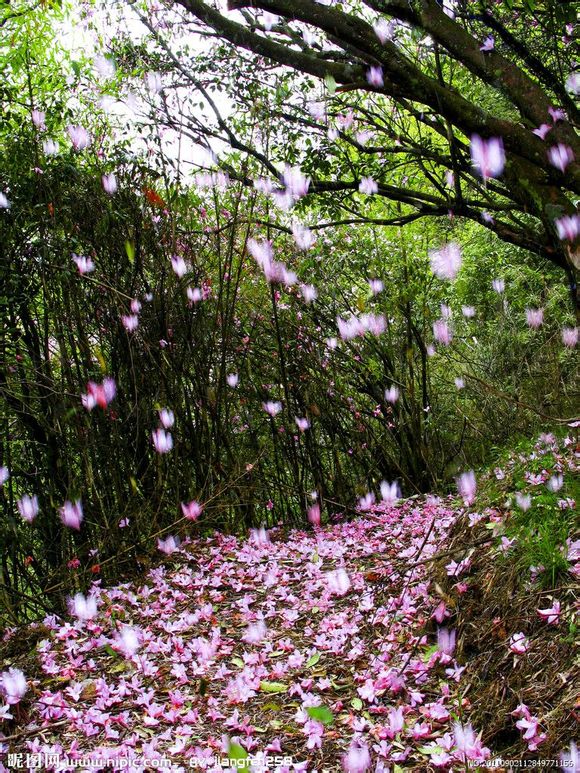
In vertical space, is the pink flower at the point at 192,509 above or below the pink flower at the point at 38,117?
below

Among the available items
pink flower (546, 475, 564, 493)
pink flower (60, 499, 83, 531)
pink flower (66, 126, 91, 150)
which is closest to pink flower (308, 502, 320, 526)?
pink flower (60, 499, 83, 531)

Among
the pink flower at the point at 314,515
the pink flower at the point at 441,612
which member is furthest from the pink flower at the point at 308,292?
the pink flower at the point at 441,612

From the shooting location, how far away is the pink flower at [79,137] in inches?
138

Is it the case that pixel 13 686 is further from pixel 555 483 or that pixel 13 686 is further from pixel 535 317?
pixel 535 317

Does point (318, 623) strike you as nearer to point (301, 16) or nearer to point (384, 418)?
point (301, 16)

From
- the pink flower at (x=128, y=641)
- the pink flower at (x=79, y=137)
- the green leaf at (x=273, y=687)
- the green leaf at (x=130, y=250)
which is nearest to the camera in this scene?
the green leaf at (x=273, y=687)

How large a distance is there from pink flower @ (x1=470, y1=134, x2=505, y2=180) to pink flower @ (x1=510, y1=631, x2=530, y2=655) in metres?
2.14

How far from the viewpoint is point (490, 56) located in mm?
2770

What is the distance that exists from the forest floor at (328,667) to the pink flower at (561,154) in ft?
4.17

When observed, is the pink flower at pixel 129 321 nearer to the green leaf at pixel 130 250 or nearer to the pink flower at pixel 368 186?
the green leaf at pixel 130 250

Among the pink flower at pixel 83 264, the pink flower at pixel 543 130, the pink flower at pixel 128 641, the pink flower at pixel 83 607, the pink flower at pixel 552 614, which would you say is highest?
the pink flower at pixel 83 264

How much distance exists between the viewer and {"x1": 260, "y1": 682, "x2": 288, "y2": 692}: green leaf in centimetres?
220

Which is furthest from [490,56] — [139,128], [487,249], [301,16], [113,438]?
[487,249]

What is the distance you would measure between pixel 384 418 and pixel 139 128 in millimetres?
3252
